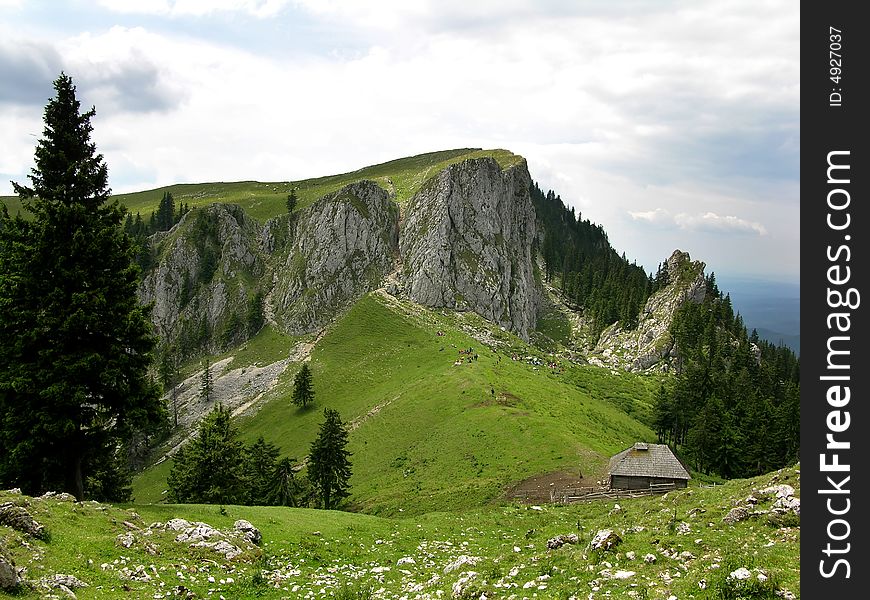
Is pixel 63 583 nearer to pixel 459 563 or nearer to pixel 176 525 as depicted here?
pixel 176 525

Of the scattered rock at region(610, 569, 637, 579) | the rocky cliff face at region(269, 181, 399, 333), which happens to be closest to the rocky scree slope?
the rocky cliff face at region(269, 181, 399, 333)

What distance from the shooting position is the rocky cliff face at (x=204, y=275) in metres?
155

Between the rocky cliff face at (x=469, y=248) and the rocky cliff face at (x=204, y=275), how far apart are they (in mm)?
55084

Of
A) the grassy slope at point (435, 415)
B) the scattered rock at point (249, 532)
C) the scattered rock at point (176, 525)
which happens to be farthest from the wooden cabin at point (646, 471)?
the scattered rock at point (176, 525)

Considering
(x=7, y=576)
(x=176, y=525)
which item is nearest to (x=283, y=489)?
(x=176, y=525)

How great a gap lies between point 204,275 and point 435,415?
12651 cm

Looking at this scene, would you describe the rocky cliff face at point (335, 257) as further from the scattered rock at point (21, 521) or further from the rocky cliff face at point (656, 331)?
the scattered rock at point (21, 521)

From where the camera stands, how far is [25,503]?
59.8 ft

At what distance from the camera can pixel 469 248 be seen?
14612 centimetres

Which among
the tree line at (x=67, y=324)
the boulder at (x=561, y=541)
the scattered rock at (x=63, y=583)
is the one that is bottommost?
the boulder at (x=561, y=541)

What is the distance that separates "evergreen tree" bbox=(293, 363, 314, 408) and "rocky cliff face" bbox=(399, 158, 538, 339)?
43.0 meters

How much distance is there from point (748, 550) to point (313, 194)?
187 metres
